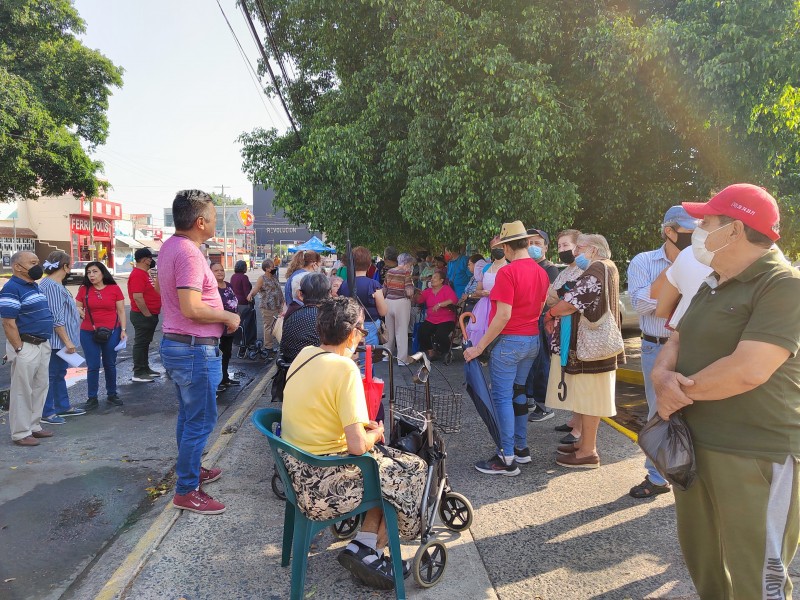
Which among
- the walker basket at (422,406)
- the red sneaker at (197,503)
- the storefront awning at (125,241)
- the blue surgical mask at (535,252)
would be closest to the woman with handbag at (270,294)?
the blue surgical mask at (535,252)

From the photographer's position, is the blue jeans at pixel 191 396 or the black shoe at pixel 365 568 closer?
the black shoe at pixel 365 568

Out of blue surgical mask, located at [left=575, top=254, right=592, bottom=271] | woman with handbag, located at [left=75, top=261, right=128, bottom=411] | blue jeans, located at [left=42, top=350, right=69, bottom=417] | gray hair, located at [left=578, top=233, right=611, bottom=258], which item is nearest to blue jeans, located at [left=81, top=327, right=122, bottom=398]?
woman with handbag, located at [left=75, top=261, right=128, bottom=411]

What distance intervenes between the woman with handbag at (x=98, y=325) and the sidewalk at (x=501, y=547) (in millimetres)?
3075

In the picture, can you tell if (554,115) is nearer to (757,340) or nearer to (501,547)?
(501,547)

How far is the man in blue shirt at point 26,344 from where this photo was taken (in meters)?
5.32

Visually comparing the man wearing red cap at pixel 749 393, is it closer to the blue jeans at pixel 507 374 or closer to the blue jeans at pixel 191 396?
the blue jeans at pixel 507 374

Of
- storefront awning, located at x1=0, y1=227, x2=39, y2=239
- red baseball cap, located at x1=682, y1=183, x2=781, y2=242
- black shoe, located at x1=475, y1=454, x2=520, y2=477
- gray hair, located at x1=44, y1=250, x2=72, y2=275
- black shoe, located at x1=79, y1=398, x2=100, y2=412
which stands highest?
storefront awning, located at x1=0, y1=227, x2=39, y2=239

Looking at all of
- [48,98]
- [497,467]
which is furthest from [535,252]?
[48,98]

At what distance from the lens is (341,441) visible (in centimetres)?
278

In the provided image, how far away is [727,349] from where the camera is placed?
6.81ft

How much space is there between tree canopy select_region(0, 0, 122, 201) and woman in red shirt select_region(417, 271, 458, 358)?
54.0 feet

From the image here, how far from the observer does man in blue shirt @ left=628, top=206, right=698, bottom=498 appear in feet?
12.9

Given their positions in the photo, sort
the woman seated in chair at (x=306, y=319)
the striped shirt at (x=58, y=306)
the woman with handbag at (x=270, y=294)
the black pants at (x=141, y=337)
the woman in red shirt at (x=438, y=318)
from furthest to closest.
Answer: the woman with handbag at (x=270, y=294)
the woman in red shirt at (x=438, y=318)
the black pants at (x=141, y=337)
the striped shirt at (x=58, y=306)
the woman seated in chair at (x=306, y=319)

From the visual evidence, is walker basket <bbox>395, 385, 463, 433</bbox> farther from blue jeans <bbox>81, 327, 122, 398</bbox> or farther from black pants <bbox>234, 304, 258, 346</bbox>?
black pants <bbox>234, 304, 258, 346</bbox>
